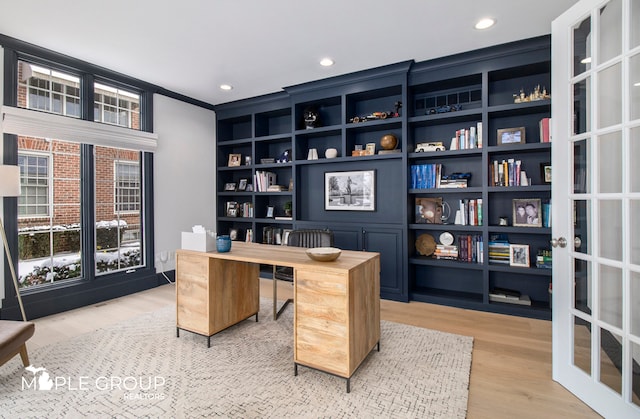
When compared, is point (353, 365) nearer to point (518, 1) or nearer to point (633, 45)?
point (633, 45)

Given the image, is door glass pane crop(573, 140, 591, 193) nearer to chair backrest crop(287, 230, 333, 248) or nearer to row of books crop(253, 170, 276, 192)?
chair backrest crop(287, 230, 333, 248)

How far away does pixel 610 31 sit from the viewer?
1.58 metres

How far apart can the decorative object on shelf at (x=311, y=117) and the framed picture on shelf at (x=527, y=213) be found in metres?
2.53

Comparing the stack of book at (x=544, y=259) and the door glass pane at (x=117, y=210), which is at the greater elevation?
the door glass pane at (x=117, y=210)

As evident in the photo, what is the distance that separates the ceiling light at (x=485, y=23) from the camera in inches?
102

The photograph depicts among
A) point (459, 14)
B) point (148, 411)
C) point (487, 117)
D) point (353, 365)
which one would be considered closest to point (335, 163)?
point (487, 117)

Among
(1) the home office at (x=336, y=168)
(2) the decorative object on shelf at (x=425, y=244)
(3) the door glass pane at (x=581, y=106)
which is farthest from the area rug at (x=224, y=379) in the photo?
(3) the door glass pane at (x=581, y=106)

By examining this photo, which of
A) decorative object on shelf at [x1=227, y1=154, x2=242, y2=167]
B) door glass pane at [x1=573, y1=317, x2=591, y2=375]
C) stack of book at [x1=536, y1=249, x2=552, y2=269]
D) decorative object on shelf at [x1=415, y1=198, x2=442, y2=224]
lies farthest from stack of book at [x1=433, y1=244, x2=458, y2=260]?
decorative object on shelf at [x1=227, y1=154, x2=242, y2=167]

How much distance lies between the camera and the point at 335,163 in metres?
4.07

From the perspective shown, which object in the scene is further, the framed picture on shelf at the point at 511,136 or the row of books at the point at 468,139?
the row of books at the point at 468,139

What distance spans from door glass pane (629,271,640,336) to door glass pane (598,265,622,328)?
6cm

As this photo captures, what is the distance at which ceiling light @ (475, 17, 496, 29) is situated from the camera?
2.59m

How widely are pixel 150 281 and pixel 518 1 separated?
4844mm

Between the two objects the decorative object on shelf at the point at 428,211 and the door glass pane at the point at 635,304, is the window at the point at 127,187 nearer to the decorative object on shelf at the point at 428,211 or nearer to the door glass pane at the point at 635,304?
the decorative object on shelf at the point at 428,211
